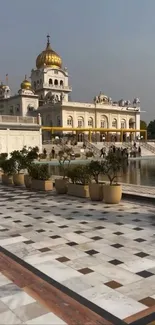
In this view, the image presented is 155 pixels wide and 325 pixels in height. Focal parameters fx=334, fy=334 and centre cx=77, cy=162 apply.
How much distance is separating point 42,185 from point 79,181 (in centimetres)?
181

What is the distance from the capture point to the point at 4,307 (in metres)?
3.38

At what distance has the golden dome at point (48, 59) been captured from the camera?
58.4 metres

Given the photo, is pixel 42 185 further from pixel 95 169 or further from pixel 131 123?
pixel 131 123

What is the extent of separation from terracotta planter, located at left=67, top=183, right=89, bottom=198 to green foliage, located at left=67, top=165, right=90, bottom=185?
8.5 inches

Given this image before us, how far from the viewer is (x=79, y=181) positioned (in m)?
10.5

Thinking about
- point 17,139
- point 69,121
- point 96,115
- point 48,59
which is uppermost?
point 48,59

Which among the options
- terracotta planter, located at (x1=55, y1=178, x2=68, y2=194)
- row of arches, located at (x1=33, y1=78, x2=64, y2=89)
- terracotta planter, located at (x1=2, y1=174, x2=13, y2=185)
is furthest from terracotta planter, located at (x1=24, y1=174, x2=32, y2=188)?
row of arches, located at (x1=33, y1=78, x2=64, y2=89)

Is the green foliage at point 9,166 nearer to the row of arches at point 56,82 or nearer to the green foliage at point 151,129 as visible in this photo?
the row of arches at point 56,82

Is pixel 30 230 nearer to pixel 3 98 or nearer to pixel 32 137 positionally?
pixel 32 137

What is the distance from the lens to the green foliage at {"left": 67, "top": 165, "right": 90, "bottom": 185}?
397 inches

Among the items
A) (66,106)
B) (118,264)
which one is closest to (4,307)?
(118,264)

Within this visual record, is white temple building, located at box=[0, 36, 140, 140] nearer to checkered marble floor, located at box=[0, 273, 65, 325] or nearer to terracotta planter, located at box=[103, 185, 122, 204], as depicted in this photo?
→ terracotta planter, located at box=[103, 185, 122, 204]

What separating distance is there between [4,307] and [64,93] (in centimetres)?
5832

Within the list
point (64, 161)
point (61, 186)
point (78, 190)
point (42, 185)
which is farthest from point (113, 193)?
point (64, 161)
